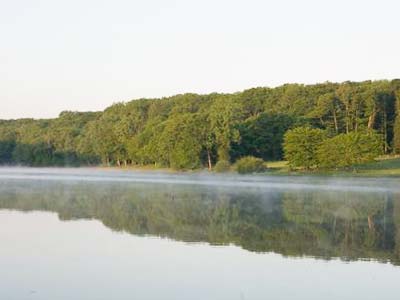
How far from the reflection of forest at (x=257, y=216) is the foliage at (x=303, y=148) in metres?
27.5

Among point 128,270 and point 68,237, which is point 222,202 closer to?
point 68,237

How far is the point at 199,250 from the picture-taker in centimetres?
1770

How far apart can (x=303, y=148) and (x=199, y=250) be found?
52.1m

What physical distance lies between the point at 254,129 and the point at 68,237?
65204mm

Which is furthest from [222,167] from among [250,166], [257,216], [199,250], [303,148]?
[199,250]

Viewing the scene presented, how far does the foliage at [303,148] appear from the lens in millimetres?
68688

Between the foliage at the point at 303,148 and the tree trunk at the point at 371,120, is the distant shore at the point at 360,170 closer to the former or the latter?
the foliage at the point at 303,148

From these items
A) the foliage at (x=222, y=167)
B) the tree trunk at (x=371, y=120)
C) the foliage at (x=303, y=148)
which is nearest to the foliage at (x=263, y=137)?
the foliage at (x=222, y=167)

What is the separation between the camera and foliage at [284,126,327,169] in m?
68.7

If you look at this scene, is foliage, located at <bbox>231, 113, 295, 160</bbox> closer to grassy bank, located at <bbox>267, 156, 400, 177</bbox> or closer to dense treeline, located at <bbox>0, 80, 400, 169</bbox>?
dense treeline, located at <bbox>0, 80, 400, 169</bbox>

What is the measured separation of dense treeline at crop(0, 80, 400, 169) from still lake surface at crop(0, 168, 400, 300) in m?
44.9

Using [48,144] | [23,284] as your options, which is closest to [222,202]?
[23,284]

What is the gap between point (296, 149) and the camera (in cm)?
6856

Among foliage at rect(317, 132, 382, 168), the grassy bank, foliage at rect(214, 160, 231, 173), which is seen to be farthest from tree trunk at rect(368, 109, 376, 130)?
foliage at rect(214, 160, 231, 173)
